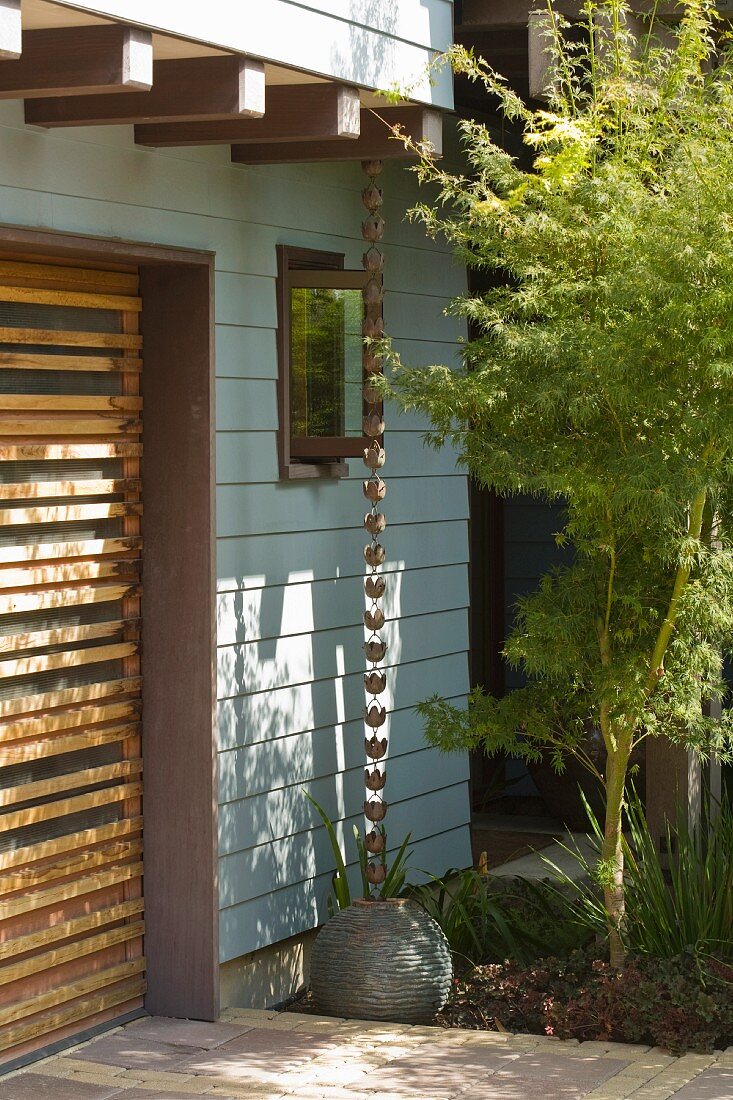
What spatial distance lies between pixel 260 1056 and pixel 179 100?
128 inches

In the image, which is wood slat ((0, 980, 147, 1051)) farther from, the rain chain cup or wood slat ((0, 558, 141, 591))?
wood slat ((0, 558, 141, 591))

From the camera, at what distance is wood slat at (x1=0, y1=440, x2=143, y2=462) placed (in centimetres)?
529

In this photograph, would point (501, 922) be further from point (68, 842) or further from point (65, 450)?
point (65, 450)

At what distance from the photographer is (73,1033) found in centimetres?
562

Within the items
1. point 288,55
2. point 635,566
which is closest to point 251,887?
point 635,566

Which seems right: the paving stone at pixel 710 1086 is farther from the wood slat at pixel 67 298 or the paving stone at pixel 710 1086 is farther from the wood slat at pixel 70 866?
the wood slat at pixel 67 298

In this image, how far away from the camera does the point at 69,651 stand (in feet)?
18.4

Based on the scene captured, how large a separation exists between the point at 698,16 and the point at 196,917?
12.5 ft

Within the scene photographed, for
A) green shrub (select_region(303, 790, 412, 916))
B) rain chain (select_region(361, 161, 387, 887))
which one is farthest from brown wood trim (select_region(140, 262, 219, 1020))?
rain chain (select_region(361, 161, 387, 887))

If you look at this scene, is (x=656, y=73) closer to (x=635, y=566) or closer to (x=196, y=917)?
(x=635, y=566)

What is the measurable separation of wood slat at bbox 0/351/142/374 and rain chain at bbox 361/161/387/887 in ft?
3.41

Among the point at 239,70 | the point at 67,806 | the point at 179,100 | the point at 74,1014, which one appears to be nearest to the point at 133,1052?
the point at 74,1014

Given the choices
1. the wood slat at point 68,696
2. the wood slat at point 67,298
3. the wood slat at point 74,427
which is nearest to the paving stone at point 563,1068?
the wood slat at point 68,696

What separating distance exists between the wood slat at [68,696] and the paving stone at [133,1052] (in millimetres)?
1208
